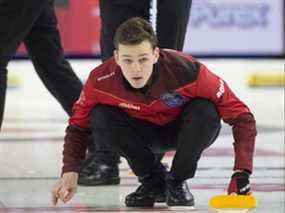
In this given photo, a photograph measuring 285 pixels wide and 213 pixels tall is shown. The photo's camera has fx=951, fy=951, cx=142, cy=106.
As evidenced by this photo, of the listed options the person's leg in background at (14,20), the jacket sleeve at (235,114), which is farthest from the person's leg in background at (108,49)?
the jacket sleeve at (235,114)


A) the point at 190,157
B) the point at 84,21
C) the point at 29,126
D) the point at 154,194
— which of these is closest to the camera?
the point at 190,157

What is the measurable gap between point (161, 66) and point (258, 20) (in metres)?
5.67

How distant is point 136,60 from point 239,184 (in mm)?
392

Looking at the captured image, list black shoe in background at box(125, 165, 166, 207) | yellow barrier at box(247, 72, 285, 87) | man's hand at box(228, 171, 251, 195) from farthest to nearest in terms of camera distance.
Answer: yellow barrier at box(247, 72, 285, 87) < black shoe in background at box(125, 165, 166, 207) < man's hand at box(228, 171, 251, 195)

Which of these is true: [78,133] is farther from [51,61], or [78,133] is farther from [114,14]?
[51,61]

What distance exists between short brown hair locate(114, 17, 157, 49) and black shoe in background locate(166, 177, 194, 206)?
406 millimetres

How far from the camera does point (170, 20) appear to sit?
9.69 ft

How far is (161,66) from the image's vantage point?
98.7 inches

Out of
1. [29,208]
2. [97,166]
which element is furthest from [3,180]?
[29,208]

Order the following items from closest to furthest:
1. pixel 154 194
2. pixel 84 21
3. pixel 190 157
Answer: pixel 190 157 → pixel 154 194 → pixel 84 21

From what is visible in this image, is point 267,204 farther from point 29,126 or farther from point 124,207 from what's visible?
point 29,126

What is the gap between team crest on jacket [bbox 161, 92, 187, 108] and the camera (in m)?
2.48

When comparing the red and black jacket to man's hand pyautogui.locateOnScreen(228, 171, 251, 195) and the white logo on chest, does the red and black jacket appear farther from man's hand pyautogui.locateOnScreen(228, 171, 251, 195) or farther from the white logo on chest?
man's hand pyautogui.locateOnScreen(228, 171, 251, 195)

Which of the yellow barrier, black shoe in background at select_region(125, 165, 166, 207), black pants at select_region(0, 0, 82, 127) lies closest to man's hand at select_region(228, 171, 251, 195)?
black shoe in background at select_region(125, 165, 166, 207)
